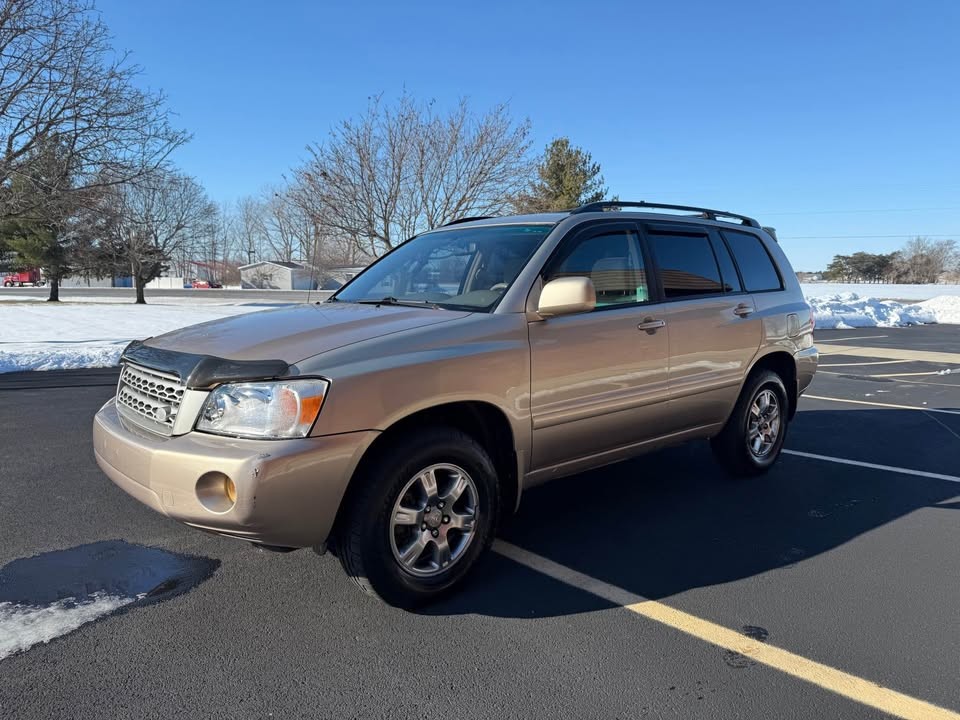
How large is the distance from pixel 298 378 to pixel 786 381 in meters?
4.22

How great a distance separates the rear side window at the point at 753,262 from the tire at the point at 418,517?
9.30 ft

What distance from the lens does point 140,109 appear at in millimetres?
10906

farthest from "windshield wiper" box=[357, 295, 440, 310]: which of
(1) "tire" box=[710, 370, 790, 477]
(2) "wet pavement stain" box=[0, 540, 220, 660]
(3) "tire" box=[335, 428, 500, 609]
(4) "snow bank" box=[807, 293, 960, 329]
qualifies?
(4) "snow bank" box=[807, 293, 960, 329]

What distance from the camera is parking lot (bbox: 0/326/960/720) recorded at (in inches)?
95.9

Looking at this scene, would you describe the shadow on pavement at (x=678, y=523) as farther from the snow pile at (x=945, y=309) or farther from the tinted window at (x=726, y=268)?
the snow pile at (x=945, y=309)

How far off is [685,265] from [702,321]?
40 cm

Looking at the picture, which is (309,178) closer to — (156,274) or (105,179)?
(105,179)

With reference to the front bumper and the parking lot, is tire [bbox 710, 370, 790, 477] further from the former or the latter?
the front bumper

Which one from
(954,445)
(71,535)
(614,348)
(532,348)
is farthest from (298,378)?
(954,445)

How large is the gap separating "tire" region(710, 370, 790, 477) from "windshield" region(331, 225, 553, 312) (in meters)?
2.13

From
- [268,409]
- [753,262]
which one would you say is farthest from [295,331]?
[753,262]

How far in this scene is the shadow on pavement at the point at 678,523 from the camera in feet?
10.9

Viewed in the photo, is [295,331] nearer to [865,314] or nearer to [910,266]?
[865,314]

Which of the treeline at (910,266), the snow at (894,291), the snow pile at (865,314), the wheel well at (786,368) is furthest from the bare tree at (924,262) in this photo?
the wheel well at (786,368)
